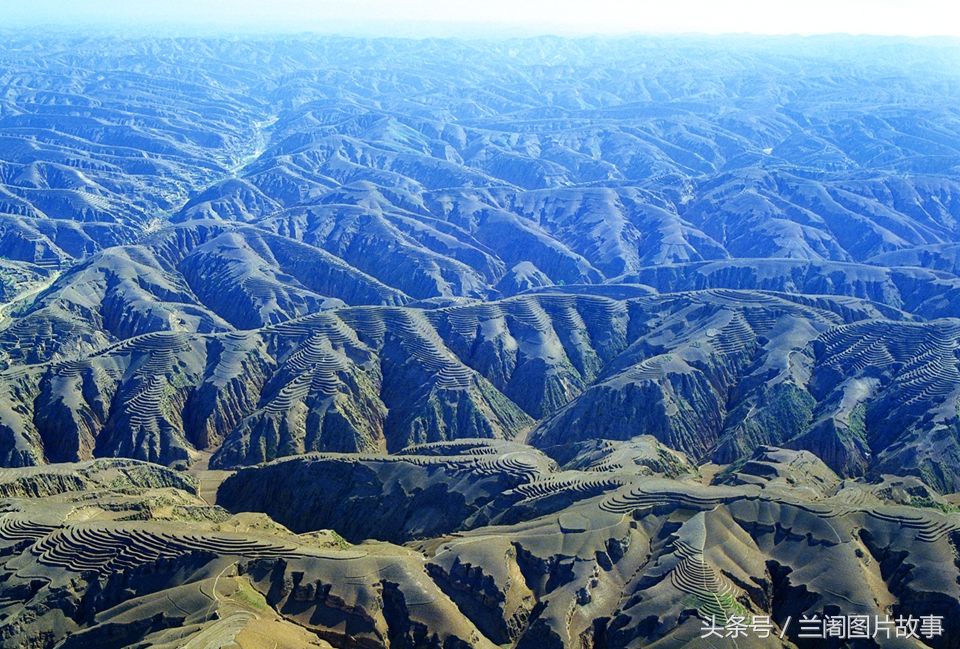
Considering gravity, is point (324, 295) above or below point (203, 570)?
below

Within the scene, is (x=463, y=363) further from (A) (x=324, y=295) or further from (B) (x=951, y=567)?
(B) (x=951, y=567)

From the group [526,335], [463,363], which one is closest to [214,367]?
[463,363]

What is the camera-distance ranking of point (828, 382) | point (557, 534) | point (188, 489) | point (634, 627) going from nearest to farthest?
point (634, 627) → point (557, 534) → point (188, 489) → point (828, 382)

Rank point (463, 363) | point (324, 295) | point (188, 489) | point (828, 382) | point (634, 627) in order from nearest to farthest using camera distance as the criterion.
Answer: point (634, 627)
point (188, 489)
point (828, 382)
point (463, 363)
point (324, 295)

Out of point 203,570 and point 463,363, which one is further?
point 463,363

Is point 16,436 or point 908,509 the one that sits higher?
point 908,509

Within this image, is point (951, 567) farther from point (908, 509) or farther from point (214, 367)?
point (214, 367)

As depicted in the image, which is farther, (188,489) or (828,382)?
(828,382)

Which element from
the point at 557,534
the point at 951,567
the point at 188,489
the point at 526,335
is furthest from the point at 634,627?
the point at 526,335

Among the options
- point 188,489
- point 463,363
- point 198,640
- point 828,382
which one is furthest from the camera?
point 463,363
